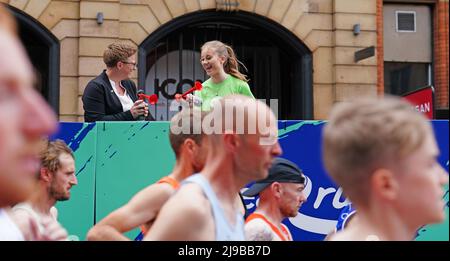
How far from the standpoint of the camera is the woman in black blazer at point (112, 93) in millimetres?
5180

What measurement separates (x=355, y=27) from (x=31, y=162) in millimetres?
11267

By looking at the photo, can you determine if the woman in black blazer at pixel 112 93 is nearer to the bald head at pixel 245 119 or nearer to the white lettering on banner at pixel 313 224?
the white lettering on banner at pixel 313 224

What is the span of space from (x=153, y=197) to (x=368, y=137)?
131 centimetres

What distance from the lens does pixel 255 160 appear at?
2305mm

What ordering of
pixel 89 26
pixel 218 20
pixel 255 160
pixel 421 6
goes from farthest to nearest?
pixel 421 6 → pixel 218 20 → pixel 89 26 → pixel 255 160

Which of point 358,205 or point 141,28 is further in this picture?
point 141,28

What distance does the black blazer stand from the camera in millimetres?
5160

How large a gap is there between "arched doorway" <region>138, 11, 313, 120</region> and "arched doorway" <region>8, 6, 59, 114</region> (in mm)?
1466

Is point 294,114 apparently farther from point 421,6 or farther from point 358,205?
point 358,205

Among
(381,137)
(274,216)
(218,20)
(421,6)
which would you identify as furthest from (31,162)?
(421,6)

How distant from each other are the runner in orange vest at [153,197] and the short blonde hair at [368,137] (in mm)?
1159

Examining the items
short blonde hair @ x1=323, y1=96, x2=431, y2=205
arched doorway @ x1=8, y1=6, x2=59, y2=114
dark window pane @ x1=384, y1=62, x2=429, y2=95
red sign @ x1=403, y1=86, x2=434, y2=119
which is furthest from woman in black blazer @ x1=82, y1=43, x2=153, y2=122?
dark window pane @ x1=384, y1=62, x2=429, y2=95

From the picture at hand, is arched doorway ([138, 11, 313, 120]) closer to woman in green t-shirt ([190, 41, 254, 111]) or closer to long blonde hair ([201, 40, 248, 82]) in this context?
long blonde hair ([201, 40, 248, 82])

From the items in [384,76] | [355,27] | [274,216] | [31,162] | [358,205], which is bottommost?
[274,216]
